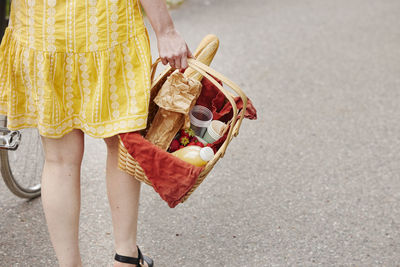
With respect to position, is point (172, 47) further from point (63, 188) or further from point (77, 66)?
point (63, 188)

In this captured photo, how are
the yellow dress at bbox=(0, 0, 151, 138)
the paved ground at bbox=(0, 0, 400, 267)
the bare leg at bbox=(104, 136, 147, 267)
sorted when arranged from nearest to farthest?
the yellow dress at bbox=(0, 0, 151, 138) < the bare leg at bbox=(104, 136, 147, 267) < the paved ground at bbox=(0, 0, 400, 267)

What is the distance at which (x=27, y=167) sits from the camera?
8.47 feet

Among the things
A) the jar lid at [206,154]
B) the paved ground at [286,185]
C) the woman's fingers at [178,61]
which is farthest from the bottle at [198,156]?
the paved ground at [286,185]

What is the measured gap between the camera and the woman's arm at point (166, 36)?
1554 millimetres

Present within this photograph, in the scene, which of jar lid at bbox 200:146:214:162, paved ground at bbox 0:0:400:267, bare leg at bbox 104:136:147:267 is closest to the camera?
jar lid at bbox 200:146:214:162

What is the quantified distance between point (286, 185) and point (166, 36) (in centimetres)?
143

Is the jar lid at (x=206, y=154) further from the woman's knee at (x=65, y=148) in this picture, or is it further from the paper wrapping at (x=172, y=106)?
the woman's knee at (x=65, y=148)

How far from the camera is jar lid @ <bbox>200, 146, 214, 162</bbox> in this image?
5.27 ft

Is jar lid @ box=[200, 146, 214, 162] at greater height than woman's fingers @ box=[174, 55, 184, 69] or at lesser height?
lesser

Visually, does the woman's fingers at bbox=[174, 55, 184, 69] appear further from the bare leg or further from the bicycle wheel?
the bicycle wheel

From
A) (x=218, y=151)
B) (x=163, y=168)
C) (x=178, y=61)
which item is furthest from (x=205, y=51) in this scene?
(x=163, y=168)

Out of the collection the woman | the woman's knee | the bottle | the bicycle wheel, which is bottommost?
the bicycle wheel

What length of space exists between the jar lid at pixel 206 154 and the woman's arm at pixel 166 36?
0.87ft

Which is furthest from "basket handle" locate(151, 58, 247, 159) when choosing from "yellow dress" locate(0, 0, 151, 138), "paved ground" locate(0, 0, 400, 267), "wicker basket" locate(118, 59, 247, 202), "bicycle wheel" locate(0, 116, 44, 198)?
"bicycle wheel" locate(0, 116, 44, 198)
